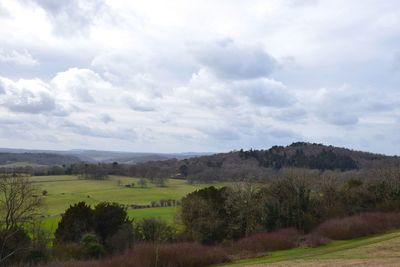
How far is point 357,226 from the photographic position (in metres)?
48.1

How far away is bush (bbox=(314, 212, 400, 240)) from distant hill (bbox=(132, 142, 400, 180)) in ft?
213

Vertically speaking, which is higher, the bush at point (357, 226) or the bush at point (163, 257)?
the bush at point (357, 226)

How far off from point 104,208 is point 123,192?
38422 millimetres

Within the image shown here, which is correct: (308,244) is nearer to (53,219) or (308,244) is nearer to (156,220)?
(156,220)

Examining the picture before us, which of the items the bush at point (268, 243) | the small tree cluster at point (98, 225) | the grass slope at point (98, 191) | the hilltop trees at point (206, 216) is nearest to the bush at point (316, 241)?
the bush at point (268, 243)

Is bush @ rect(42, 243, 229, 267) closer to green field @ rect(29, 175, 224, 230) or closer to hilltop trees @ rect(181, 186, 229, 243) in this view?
hilltop trees @ rect(181, 186, 229, 243)

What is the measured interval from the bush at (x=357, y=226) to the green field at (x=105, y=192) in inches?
1010

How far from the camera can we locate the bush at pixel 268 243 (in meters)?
44.8

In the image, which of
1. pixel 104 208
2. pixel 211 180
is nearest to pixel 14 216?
pixel 104 208

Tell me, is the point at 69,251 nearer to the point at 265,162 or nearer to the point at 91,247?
the point at 91,247

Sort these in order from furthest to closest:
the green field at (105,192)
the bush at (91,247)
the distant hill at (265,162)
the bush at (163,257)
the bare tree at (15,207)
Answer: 1. the distant hill at (265,162)
2. the green field at (105,192)
3. the bush at (91,247)
4. the bare tree at (15,207)
5. the bush at (163,257)

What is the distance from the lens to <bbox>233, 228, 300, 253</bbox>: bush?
44844 millimetres

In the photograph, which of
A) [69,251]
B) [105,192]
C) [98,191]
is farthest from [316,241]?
[98,191]

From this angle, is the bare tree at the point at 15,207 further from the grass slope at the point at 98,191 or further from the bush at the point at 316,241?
the grass slope at the point at 98,191
